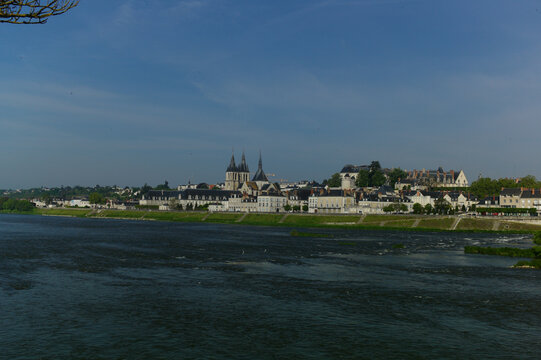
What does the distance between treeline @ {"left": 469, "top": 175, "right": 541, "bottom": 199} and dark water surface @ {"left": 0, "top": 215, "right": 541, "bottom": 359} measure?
4328 inches

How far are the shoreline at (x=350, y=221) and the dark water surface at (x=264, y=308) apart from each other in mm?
54384

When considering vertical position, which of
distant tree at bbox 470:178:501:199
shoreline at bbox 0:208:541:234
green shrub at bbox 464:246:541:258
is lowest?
green shrub at bbox 464:246:541:258

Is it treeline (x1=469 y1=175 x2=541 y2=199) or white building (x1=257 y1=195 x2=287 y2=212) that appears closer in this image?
treeline (x1=469 y1=175 x2=541 y2=199)

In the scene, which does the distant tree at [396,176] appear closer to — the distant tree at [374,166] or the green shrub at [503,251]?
the distant tree at [374,166]

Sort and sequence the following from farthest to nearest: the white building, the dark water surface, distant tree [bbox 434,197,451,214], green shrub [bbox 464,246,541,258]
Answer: the white building, distant tree [bbox 434,197,451,214], green shrub [bbox 464,246,541,258], the dark water surface

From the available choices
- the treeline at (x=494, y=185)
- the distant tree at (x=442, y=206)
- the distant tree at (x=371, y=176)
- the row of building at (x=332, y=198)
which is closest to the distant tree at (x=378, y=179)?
the distant tree at (x=371, y=176)

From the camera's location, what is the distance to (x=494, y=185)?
15500 centimetres

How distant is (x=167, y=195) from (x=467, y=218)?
120146 millimetres

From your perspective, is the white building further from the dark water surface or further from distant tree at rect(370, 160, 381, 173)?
the dark water surface

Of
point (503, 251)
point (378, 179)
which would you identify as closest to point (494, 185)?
point (378, 179)

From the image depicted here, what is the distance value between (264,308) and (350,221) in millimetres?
93713

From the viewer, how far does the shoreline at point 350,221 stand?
103938mm

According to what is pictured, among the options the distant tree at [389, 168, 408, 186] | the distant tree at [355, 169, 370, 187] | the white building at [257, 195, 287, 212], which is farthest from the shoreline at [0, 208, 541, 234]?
the distant tree at [389, 168, 408, 186]

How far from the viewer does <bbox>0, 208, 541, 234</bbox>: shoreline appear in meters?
104
